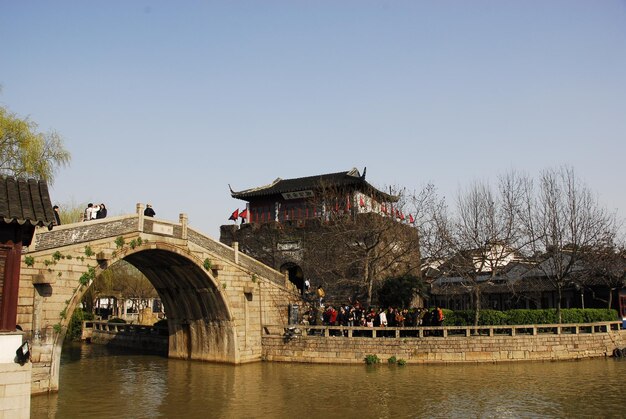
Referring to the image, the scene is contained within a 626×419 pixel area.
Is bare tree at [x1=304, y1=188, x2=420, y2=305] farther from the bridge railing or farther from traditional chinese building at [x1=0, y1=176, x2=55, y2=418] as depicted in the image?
traditional chinese building at [x1=0, y1=176, x2=55, y2=418]

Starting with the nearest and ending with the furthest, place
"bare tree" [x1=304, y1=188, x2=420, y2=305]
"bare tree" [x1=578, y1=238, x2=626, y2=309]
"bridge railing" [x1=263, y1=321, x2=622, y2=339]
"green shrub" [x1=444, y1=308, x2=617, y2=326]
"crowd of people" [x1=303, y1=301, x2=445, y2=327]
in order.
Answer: "bridge railing" [x1=263, y1=321, x2=622, y2=339]
"crowd of people" [x1=303, y1=301, x2=445, y2=327]
"green shrub" [x1=444, y1=308, x2=617, y2=326]
"bare tree" [x1=578, y1=238, x2=626, y2=309]
"bare tree" [x1=304, y1=188, x2=420, y2=305]

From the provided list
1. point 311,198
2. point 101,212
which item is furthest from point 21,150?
point 311,198

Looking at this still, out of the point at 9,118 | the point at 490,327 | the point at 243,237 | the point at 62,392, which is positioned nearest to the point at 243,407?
the point at 62,392

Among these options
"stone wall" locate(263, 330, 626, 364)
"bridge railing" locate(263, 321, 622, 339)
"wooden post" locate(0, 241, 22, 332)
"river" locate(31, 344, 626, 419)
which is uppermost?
"wooden post" locate(0, 241, 22, 332)

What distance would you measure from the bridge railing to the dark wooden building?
48.4 ft

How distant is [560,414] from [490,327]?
29.1ft

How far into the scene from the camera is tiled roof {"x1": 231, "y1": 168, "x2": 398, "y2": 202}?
112 ft

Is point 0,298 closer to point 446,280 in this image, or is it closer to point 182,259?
point 182,259

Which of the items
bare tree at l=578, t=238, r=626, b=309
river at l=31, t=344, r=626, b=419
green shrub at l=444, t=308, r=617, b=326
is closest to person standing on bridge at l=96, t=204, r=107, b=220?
river at l=31, t=344, r=626, b=419

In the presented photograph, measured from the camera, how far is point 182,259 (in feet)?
71.6

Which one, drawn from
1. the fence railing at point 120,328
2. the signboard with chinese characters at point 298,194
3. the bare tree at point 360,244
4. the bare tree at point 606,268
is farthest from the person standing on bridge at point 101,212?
the bare tree at point 606,268

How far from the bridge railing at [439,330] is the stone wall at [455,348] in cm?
30

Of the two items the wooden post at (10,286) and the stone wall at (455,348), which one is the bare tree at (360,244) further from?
the wooden post at (10,286)

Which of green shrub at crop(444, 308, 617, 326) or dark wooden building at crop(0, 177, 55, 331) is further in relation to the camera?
green shrub at crop(444, 308, 617, 326)
